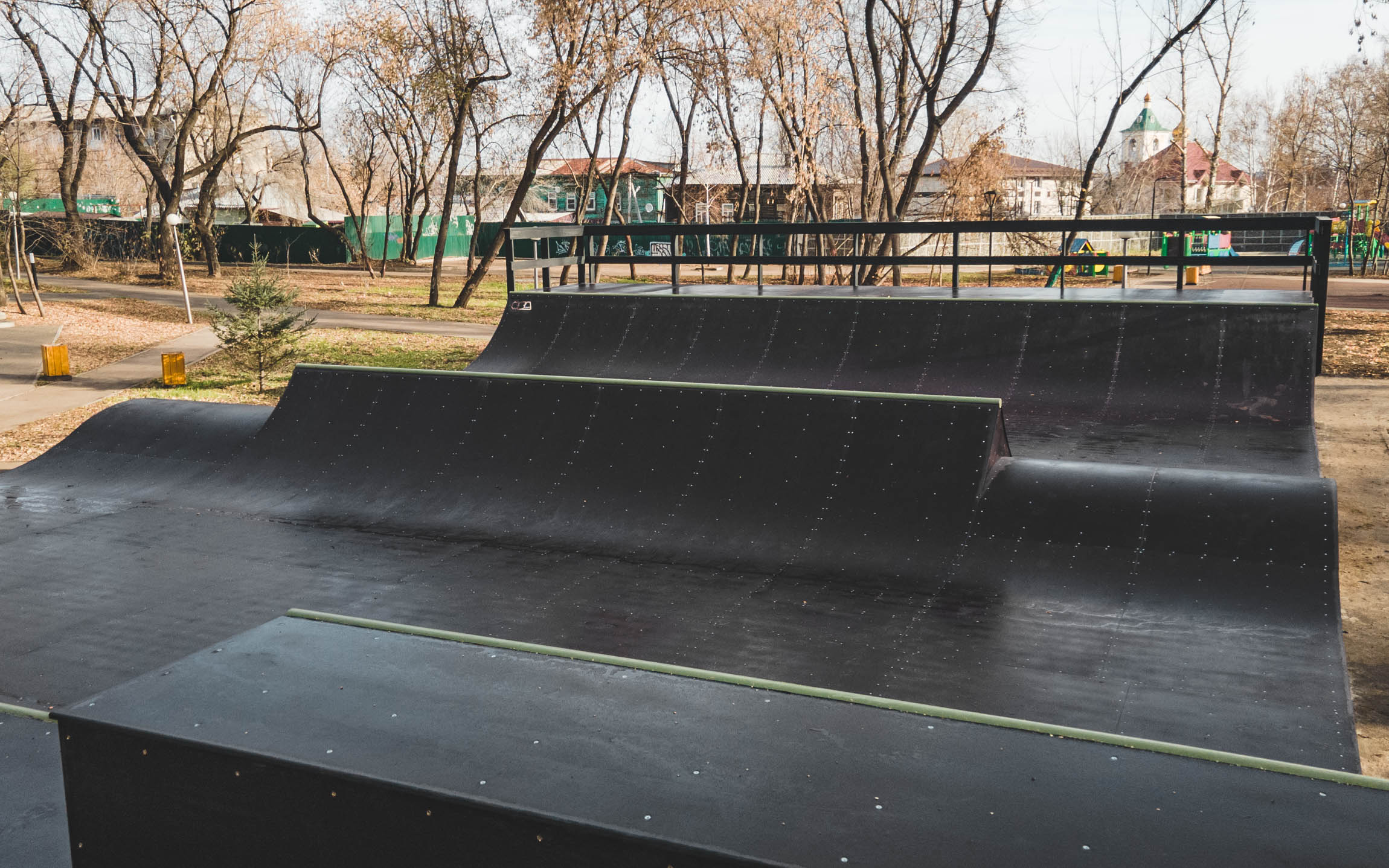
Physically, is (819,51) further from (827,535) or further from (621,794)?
(621,794)

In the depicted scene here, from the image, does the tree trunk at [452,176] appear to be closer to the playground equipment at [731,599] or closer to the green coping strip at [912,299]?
the green coping strip at [912,299]

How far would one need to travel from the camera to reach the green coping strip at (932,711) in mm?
2244

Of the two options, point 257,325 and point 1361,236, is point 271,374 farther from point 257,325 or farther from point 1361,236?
point 1361,236

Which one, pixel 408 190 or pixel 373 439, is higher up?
pixel 408 190

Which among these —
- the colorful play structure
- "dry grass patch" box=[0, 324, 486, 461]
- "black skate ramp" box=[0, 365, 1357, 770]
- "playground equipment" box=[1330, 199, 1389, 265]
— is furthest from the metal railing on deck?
"playground equipment" box=[1330, 199, 1389, 265]

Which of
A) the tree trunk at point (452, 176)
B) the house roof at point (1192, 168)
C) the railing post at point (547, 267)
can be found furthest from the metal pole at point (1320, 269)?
the house roof at point (1192, 168)

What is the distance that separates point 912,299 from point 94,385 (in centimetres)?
1252

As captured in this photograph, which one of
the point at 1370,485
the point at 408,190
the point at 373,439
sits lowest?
the point at 1370,485

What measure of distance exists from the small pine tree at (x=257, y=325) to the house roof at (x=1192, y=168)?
77780mm

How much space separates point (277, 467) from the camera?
26.2 feet

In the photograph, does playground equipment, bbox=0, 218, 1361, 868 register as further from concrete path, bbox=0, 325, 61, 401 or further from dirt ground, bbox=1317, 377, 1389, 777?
concrete path, bbox=0, 325, 61, 401

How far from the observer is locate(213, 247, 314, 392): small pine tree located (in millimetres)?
14570

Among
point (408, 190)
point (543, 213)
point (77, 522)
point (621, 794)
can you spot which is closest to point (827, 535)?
point (621, 794)

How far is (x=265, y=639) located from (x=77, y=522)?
17.0 feet
